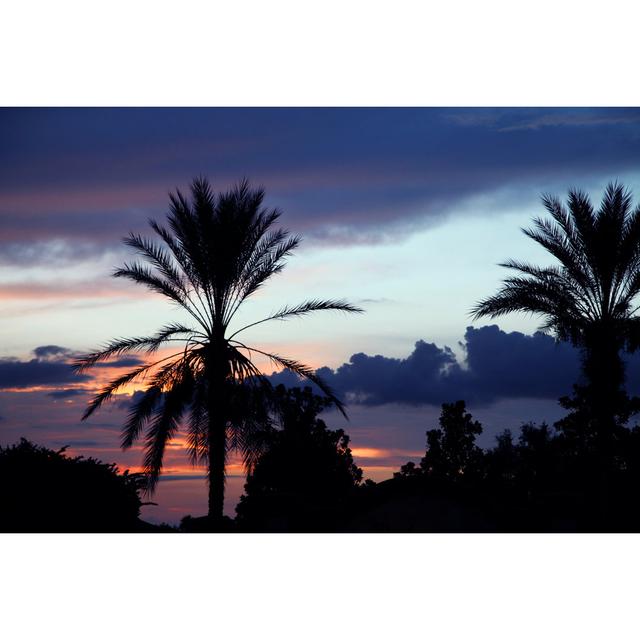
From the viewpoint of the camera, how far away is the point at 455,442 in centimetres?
4553

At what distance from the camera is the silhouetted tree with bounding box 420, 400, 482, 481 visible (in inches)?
1779

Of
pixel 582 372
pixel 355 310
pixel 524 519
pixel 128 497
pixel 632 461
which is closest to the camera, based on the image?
pixel 524 519

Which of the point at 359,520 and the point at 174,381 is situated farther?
the point at 174,381

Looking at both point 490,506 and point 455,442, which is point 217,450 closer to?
point 490,506

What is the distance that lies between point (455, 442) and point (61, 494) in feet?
85.8

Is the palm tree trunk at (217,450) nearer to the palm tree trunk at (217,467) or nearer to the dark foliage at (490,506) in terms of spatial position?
the palm tree trunk at (217,467)

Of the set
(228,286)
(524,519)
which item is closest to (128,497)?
(228,286)

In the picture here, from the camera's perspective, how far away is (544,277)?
75.3 ft

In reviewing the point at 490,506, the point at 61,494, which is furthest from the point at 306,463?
the point at 490,506

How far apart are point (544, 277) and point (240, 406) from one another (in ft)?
29.1

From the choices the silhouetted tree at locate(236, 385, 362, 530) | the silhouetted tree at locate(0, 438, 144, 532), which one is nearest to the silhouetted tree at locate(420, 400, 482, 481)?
the silhouetted tree at locate(236, 385, 362, 530)

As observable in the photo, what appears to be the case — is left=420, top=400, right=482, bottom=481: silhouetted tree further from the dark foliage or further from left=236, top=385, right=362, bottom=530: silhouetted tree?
the dark foliage

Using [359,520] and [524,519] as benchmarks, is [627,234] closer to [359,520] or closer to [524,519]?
[524,519]

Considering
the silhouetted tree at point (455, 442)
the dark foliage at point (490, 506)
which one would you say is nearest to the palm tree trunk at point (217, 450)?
the dark foliage at point (490, 506)
